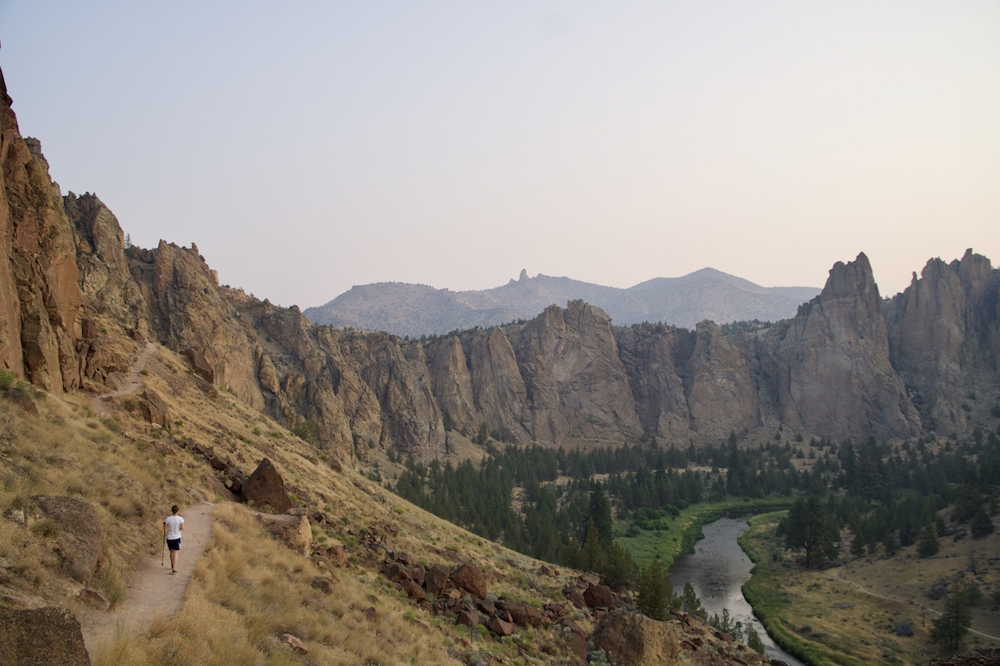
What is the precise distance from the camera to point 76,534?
424 inches

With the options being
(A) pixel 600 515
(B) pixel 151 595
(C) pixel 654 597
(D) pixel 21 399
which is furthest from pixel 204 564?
(A) pixel 600 515

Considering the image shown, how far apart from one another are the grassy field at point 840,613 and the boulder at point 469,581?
117 feet

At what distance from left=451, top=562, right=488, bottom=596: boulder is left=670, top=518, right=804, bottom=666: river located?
33992 millimetres

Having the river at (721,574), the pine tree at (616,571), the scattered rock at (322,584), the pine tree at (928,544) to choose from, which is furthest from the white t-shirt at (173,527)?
the pine tree at (928,544)

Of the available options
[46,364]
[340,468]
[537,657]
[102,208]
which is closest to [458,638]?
[537,657]

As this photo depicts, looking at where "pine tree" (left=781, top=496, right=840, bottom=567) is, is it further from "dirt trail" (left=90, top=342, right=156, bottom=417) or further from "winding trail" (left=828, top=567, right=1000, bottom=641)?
"dirt trail" (left=90, top=342, right=156, bottom=417)

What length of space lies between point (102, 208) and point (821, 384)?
6736 inches

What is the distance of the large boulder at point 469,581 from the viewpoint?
24062 millimetres

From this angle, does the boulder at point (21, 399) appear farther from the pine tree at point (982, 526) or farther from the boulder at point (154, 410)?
the pine tree at point (982, 526)

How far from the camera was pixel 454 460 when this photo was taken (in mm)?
127000

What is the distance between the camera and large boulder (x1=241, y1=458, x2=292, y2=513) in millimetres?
21406

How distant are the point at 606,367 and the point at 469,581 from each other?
159248 millimetres

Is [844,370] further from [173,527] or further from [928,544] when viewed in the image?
[173,527]

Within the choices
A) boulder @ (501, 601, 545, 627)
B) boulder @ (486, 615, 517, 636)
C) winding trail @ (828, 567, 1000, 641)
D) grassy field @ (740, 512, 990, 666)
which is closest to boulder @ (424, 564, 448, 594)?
boulder @ (486, 615, 517, 636)
